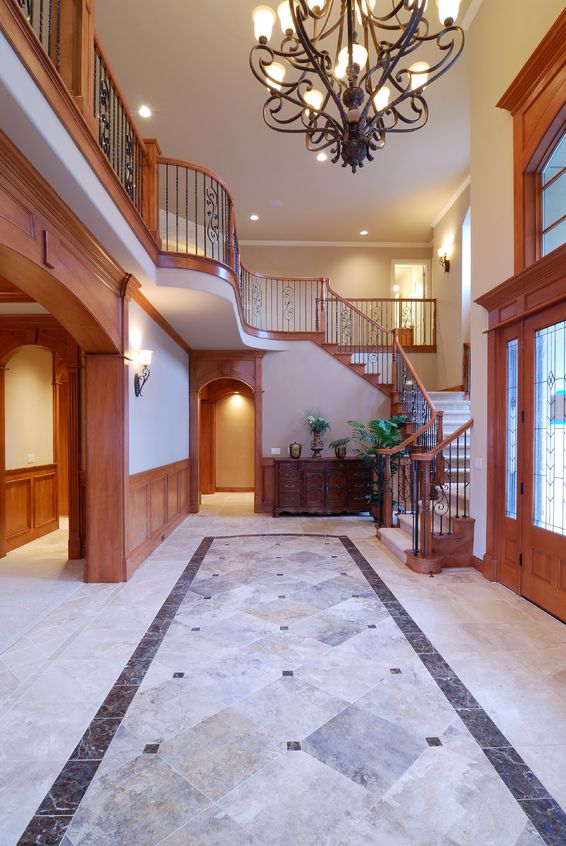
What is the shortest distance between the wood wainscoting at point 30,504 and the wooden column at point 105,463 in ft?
6.58

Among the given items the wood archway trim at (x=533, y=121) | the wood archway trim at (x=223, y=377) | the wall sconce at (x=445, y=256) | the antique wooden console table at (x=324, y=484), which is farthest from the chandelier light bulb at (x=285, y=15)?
the wall sconce at (x=445, y=256)

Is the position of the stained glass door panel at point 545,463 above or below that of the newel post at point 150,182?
below

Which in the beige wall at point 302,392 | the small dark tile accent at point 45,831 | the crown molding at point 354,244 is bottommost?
the small dark tile accent at point 45,831

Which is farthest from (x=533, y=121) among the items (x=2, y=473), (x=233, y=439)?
(x=233, y=439)

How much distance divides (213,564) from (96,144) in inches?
157

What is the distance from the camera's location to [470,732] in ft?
6.82

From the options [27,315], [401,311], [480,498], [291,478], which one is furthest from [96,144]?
[401,311]

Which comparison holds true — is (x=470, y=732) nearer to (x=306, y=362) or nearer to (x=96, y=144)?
(x=96, y=144)

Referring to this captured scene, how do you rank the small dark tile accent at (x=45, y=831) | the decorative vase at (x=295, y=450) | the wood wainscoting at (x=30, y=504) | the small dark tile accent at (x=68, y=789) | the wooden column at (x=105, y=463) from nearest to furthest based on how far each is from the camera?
1. the small dark tile accent at (x=45, y=831)
2. the small dark tile accent at (x=68, y=789)
3. the wooden column at (x=105, y=463)
4. the wood wainscoting at (x=30, y=504)
5. the decorative vase at (x=295, y=450)

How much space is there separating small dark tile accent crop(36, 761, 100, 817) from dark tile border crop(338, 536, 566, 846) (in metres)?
1.75

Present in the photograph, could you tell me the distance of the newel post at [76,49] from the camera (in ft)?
8.70

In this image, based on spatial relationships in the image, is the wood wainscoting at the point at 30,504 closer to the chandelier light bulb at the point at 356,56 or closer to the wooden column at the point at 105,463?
the wooden column at the point at 105,463

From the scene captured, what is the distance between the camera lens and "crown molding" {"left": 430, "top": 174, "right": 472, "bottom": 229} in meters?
7.77

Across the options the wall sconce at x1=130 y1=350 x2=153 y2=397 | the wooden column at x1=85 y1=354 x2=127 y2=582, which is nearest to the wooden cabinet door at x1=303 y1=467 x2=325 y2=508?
the wall sconce at x1=130 y1=350 x2=153 y2=397
